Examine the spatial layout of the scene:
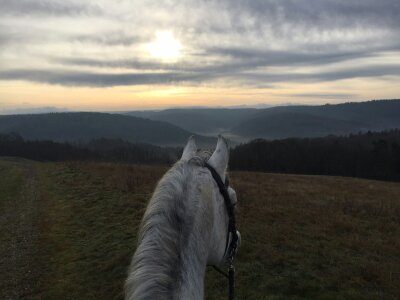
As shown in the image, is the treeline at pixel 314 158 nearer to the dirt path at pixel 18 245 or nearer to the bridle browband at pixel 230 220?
the dirt path at pixel 18 245

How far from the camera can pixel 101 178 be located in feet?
76.4

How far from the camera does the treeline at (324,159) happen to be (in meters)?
74.8

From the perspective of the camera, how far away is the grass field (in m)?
8.42

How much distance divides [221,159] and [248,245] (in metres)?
8.45

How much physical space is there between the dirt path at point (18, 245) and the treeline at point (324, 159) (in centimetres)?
6491

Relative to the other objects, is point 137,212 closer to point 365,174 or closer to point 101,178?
point 101,178

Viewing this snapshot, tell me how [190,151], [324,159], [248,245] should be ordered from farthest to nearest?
[324,159] → [248,245] → [190,151]

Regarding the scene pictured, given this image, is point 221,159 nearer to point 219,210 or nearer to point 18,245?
point 219,210

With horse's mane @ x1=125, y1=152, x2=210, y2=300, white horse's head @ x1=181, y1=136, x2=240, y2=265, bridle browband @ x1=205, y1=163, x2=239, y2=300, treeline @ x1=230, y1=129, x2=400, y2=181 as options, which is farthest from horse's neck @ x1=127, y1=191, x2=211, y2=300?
treeline @ x1=230, y1=129, x2=400, y2=181

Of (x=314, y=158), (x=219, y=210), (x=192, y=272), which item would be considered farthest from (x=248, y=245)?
(x=314, y=158)

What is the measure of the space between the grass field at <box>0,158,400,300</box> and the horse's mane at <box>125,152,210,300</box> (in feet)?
19.9

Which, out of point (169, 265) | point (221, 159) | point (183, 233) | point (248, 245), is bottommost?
point (248, 245)

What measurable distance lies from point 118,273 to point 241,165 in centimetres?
7480

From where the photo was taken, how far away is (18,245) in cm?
1240
